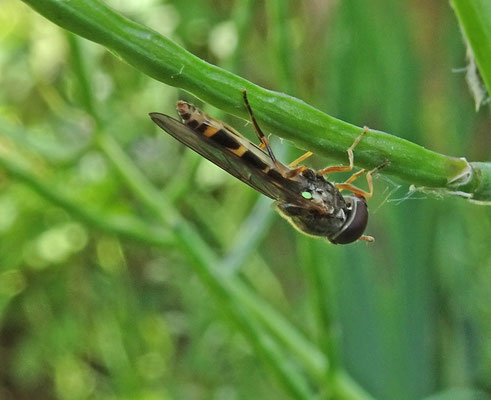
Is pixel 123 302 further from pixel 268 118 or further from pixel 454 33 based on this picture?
pixel 268 118

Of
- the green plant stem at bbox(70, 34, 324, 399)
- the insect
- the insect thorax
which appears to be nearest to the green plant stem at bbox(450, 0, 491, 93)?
the insect

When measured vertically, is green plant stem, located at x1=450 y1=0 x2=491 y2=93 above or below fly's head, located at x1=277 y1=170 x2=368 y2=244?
above

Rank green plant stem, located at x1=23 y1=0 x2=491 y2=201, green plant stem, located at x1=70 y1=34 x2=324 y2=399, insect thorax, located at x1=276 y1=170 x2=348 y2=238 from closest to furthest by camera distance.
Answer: green plant stem, located at x1=23 y1=0 x2=491 y2=201, insect thorax, located at x1=276 y1=170 x2=348 y2=238, green plant stem, located at x1=70 y1=34 x2=324 y2=399

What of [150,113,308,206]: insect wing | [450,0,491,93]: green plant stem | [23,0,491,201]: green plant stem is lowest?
[23,0,491,201]: green plant stem

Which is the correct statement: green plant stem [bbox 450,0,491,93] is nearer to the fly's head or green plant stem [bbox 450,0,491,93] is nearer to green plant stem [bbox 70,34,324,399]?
the fly's head

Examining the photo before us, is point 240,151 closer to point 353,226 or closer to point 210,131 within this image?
point 210,131

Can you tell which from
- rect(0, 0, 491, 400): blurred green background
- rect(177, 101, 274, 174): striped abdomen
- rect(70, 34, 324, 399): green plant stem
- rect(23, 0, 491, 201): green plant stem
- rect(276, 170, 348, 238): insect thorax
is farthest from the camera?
rect(0, 0, 491, 400): blurred green background
